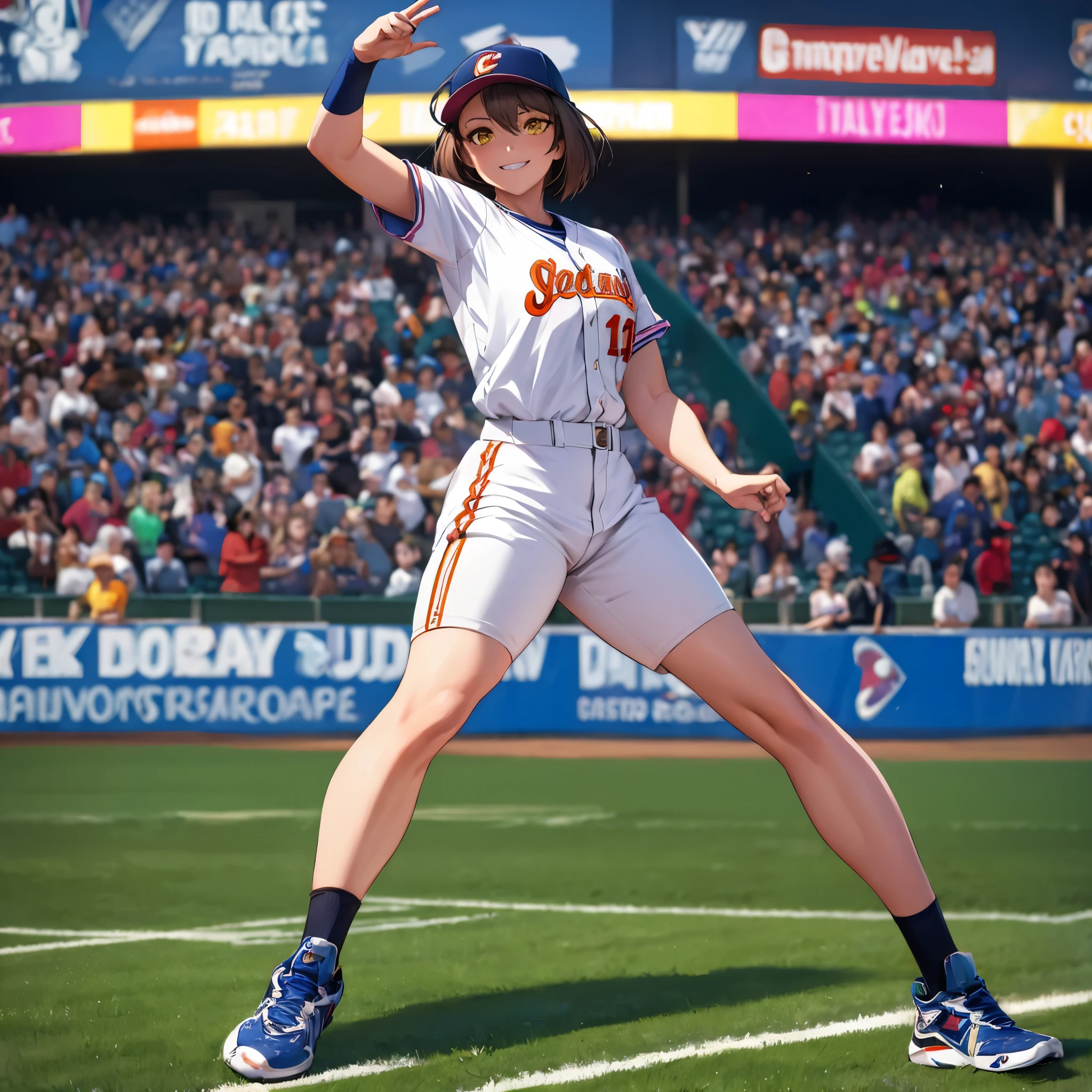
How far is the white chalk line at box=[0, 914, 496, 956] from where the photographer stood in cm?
345

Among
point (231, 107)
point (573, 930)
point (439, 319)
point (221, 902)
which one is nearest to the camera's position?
point (573, 930)

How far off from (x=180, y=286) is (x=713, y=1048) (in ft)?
48.2

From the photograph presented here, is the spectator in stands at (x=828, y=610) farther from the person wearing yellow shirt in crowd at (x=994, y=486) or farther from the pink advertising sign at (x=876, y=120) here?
the pink advertising sign at (x=876, y=120)

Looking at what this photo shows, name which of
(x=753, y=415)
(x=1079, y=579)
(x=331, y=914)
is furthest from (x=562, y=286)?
(x=753, y=415)

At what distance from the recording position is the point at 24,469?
1183cm

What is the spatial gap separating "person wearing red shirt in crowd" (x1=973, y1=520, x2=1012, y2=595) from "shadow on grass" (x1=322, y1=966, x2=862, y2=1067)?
7.99 m

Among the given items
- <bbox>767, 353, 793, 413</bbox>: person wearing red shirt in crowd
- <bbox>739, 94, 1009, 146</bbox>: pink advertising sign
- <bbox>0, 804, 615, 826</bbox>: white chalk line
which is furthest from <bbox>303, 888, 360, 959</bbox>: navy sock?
<bbox>739, 94, 1009, 146</bbox>: pink advertising sign

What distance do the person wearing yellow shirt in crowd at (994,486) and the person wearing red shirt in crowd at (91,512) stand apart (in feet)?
25.1

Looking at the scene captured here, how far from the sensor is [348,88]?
7.97 ft

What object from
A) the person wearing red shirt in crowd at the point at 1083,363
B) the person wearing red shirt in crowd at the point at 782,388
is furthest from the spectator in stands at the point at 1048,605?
the person wearing red shirt in crowd at the point at 1083,363

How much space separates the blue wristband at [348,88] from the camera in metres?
2.42

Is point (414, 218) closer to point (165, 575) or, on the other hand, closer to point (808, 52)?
point (165, 575)

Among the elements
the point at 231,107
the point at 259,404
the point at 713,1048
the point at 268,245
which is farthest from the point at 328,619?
the point at 231,107

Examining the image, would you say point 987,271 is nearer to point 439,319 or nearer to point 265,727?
point 439,319
